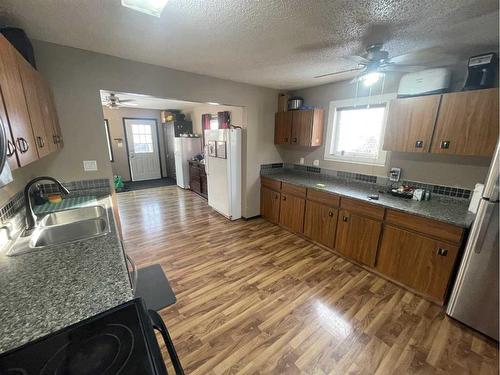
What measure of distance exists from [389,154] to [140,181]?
6694mm

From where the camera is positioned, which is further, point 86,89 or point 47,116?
point 86,89

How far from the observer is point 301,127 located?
335cm

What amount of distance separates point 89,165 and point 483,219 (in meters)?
3.55

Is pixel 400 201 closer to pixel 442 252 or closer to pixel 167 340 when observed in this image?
pixel 442 252

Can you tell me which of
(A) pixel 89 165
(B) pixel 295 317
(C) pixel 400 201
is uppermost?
(A) pixel 89 165

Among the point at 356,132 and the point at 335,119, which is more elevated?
the point at 335,119

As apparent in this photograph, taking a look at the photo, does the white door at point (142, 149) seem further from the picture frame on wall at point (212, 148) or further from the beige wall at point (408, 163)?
the beige wall at point (408, 163)

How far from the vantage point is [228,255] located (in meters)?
2.78

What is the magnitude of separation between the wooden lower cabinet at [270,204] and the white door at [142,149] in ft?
15.4

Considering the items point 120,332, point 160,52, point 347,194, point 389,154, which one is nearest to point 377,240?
point 347,194

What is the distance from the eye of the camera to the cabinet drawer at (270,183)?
11.4 feet

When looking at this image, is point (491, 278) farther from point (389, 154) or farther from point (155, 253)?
point (155, 253)

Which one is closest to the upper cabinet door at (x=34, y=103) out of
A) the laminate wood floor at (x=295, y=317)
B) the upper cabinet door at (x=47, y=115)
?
the upper cabinet door at (x=47, y=115)

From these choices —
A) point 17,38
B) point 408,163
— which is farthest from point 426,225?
point 17,38
